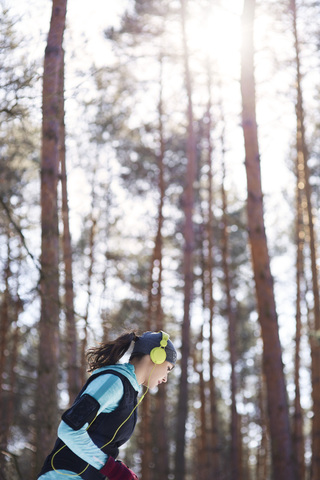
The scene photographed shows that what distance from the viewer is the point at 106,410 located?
9.96 ft

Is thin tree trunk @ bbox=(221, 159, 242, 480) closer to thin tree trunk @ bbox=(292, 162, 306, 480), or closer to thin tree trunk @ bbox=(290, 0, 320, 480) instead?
thin tree trunk @ bbox=(292, 162, 306, 480)

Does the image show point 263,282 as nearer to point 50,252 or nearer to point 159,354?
point 50,252

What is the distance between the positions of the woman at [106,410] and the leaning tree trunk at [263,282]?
415cm

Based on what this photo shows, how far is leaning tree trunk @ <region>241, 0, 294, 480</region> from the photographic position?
7.01 metres

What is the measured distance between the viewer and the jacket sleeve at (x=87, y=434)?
287 centimetres

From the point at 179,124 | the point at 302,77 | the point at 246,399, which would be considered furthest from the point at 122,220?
the point at 246,399

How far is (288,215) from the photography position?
1883 cm

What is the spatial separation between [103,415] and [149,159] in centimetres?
1429

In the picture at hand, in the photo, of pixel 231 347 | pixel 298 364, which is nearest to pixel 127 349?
pixel 298 364

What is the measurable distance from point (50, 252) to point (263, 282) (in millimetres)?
2730

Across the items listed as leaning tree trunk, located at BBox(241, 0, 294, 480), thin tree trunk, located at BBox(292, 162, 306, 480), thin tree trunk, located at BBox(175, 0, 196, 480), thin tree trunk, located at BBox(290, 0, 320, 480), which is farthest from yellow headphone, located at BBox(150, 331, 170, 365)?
thin tree trunk, located at BBox(292, 162, 306, 480)

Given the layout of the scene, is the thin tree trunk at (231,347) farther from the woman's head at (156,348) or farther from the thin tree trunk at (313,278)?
the woman's head at (156,348)

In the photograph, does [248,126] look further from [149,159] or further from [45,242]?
[149,159]

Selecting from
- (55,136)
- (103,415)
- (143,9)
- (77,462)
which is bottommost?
(77,462)
